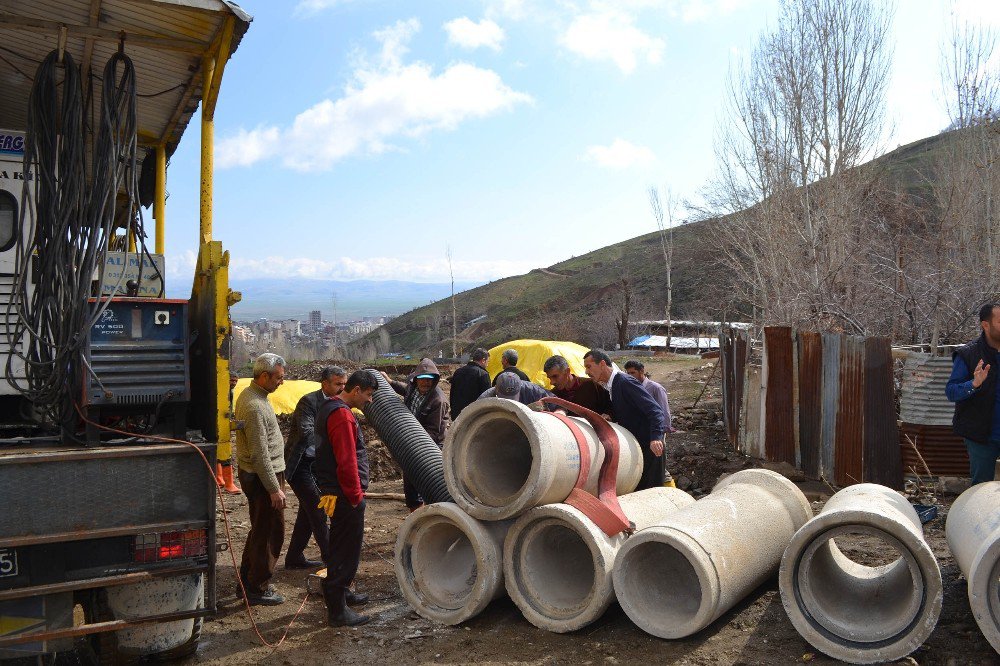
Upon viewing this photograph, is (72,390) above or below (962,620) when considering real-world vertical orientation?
above

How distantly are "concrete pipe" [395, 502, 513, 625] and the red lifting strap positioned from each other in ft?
1.93

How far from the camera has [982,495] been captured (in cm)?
512

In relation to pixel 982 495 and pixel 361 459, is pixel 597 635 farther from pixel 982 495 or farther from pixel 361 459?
pixel 982 495

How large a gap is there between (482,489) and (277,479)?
1741 millimetres

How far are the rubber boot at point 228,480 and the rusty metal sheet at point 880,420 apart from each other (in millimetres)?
6460

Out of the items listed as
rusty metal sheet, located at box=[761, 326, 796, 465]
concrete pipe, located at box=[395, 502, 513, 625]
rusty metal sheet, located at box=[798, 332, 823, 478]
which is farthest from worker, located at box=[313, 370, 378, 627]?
rusty metal sheet, located at box=[761, 326, 796, 465]

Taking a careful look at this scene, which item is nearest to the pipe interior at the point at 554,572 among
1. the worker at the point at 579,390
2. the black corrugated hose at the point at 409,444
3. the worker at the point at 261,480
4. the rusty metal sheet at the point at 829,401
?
the black corrugated hose at the point at 409,444

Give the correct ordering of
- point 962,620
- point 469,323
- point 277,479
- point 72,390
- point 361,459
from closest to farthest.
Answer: point 72,390, point 962,620, point 361,459, point 277,479, point 469,323

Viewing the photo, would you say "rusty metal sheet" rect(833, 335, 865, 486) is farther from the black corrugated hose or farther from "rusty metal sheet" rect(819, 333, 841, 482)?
the black corrugated hose

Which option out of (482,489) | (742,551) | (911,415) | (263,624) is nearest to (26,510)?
(263,624)

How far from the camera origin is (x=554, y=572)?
5.58m

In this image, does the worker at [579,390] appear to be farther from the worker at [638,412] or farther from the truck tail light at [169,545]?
the truck tail light at [169,545]

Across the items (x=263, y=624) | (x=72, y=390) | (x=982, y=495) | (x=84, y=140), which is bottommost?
(x=263, y=624)

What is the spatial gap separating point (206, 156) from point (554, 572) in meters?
3.70
